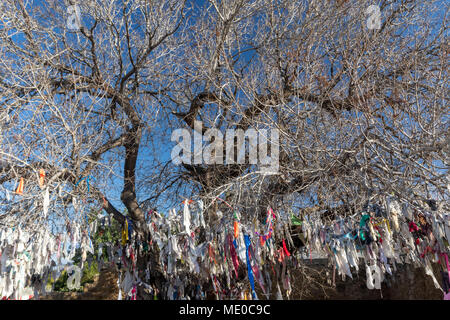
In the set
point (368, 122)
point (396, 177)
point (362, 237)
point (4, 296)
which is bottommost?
point (4, 296)

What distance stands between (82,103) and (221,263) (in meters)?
4.20

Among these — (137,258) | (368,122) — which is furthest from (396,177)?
(137,258)

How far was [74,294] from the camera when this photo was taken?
10305mm

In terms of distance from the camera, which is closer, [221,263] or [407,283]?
[221,263]

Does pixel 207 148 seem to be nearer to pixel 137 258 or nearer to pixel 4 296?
pixel 137 258

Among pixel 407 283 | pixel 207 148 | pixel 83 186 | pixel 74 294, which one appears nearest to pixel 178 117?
pixel 207 148

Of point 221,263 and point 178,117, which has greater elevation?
point 178,117

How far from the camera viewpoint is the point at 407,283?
873cm

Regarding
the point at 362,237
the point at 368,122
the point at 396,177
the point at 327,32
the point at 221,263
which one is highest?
the point at 327,32

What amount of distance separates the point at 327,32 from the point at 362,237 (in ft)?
14.0

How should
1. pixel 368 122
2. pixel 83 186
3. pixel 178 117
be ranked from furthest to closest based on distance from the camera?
pixel 178 117 < pixel 83 186 < pixel 368 122

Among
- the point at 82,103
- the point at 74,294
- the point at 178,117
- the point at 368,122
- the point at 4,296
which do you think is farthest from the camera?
the point at 74,294

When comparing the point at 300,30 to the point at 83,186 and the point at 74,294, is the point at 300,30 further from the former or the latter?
the point at 74,294

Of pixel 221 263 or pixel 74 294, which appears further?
pixel 74 294
